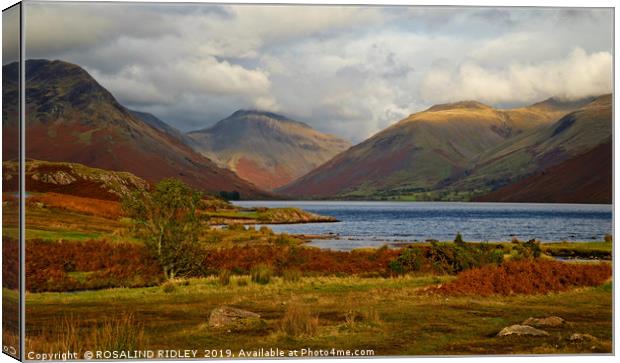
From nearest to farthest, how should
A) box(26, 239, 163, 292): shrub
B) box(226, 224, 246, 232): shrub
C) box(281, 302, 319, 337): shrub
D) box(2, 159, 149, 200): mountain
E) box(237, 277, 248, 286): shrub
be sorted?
box(281, 302, 319, 337): shrub
box(2, 159, 149, 200): mountain
box(26, 239, 163, 292): shrub
box(237, 277, 248, 286): shrub
box(226, 224, 246, 232): shrub

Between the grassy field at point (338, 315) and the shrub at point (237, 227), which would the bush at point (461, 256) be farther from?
the shrub at point (237, 227)

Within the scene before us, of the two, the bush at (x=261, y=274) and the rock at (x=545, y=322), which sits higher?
the bush at (x=261, y=274)

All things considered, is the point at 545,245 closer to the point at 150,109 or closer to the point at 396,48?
the point at 396,48

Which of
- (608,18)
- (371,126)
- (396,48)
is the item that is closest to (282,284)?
(371,126)

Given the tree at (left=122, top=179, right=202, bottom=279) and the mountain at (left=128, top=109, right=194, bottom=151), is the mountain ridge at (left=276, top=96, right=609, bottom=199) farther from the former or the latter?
the mountain at (left=128, top=109, right=194, bottom=151)

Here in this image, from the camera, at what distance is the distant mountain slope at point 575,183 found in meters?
23.0

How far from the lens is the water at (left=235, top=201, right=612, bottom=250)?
23188 mm

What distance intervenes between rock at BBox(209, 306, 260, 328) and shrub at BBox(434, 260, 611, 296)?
5813 millimetres

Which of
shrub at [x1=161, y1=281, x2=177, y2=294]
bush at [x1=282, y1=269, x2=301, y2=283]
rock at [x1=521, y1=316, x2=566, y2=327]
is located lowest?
rock at [x1=521, y1=316, x2=566, y2=327]

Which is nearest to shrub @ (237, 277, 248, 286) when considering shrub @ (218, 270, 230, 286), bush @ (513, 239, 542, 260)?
shrub @ (218, 270, 230, 286)

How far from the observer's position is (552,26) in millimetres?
22703

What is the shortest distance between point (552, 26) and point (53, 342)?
1453 cm

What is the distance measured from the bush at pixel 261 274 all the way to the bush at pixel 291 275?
1.54 feet

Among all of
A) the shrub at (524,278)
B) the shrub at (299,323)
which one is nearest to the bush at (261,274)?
the shrub at (299,323)
